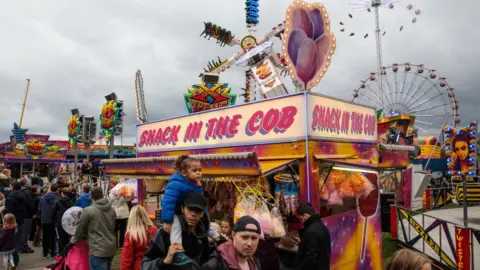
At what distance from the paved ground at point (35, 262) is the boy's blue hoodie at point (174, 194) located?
5.59m

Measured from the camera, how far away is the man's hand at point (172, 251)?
2.38 metres

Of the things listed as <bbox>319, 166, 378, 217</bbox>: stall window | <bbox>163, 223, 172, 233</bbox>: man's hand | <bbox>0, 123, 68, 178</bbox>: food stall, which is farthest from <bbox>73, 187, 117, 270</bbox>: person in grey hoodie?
<bbox>0, 123, 68, 178</bbox>: food stall

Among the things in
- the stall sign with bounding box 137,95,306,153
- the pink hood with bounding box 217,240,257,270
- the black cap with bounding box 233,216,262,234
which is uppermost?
the stall sign with bounding box 137,95,306,153

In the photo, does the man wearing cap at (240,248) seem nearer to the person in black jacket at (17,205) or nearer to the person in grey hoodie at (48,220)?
the person in grey hoodie at (48,220)

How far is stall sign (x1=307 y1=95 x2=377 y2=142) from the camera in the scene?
5.69 meters

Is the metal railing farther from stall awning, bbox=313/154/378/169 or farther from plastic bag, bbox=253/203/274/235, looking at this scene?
plastic bag, bbox=253/203/274/235

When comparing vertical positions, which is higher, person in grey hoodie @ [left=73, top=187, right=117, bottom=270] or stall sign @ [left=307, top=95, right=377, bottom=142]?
stall sign @ [left=307, top=95, right=377, bottom=142]

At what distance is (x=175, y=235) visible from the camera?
8.28 feet

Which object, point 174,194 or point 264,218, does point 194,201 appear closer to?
point 174,194

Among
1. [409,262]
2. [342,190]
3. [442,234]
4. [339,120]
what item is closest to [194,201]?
[409,262]

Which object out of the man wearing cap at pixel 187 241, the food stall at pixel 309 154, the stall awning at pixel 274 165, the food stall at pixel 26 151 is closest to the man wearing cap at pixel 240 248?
the man wearing cap at pixel 187 241

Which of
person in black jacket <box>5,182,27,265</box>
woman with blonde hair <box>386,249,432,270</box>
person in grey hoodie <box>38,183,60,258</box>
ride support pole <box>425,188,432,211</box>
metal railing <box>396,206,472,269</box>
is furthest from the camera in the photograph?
ride support pole <box>425,188,432,211</box>

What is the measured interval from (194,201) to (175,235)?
25cm

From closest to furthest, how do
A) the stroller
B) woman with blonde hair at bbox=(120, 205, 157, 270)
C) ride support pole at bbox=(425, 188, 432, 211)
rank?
1. woman with blonde hair at bbox=(120, 205, 157, 270)
2. the stroller
3. ride support pole at bbox=(425, 188, 432, 211)
